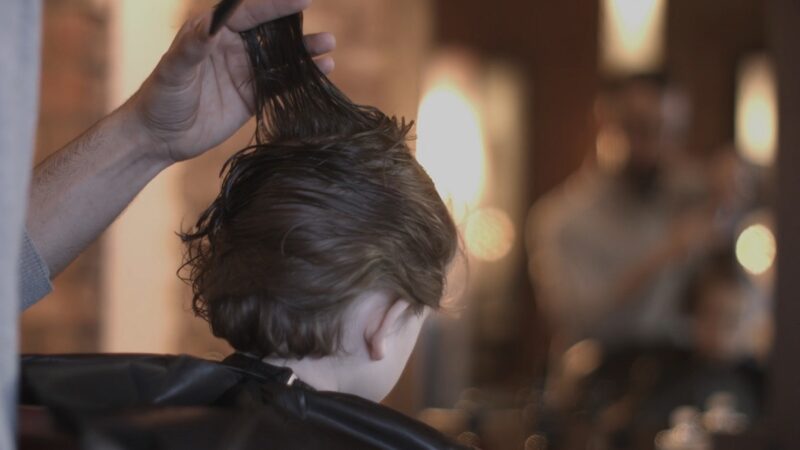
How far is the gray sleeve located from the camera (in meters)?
1.27

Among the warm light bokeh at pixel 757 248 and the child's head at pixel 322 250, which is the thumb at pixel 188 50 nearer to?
the child's head at pixel 322 250

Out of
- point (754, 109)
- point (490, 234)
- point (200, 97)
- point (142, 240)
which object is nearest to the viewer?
point (200, 97)

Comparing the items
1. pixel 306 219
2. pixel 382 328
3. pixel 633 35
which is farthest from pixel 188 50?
pixel 633 35

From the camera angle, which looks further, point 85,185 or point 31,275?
point 85,185

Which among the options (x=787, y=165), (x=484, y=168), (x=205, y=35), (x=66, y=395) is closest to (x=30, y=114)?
(x=66, y=395)

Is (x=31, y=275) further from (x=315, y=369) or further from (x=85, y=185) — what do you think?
(x=315, y=369)

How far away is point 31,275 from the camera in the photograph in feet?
4.19

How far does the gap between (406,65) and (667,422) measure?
4.60 ft

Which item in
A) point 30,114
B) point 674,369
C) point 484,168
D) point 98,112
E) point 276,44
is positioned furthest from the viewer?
point 484,168

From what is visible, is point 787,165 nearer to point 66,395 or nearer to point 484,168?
point 66,395

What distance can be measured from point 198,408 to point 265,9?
45 cm

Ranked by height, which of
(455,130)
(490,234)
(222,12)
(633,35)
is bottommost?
(222,12)

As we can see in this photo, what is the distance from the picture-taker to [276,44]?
1276 millimetres

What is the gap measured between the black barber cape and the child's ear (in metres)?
0.13
